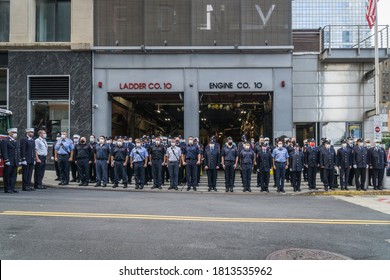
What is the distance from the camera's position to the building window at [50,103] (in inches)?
799

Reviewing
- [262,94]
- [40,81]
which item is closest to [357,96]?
[262,94]

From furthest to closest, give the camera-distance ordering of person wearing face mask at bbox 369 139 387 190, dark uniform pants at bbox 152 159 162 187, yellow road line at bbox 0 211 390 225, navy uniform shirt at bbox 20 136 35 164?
person wearing face mask at bbox 369 139 387 190
dark uniform pants at bbox 152 159 162 187
navy uniform shirt at bbox 20 136 35 164
yellow road line at bbox 0 211 390 225

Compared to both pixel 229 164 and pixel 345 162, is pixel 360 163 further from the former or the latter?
pixel 229 164

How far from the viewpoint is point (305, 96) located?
21.3 m

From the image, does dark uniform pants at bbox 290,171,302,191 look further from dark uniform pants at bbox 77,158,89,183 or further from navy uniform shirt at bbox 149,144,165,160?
dark uniform pants at bbox 77,158,89,183

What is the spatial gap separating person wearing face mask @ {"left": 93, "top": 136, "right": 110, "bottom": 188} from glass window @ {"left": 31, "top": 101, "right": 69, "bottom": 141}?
6613mm

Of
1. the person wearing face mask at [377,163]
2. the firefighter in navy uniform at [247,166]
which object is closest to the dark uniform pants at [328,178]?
the person wearing face mask at [377,163]

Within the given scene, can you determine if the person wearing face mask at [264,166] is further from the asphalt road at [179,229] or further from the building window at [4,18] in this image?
the building window at [4,18]

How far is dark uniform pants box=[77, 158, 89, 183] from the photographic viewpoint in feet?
48.9

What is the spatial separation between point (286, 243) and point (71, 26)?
18.1 metres

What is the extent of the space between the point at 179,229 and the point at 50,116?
614 inches

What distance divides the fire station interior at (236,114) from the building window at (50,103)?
24.9 feet

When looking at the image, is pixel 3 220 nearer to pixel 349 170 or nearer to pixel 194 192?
pixel 194 192

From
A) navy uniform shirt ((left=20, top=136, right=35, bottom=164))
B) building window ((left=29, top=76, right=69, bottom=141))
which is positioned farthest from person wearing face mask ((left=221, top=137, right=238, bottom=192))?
building window ((left=29, top=76, right=69, bottom=141))
